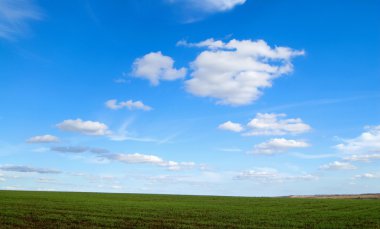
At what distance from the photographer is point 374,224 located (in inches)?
1308

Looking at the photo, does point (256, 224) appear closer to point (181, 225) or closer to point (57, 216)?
point (181, 225)

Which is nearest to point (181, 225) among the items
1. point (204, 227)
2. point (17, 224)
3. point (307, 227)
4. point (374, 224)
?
point (204, 227)

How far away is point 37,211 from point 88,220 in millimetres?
9040

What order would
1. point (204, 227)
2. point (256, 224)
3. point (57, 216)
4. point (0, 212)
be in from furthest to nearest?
point (0, 212) < point (57, 216) < point (256, 224) < point (204, 227)

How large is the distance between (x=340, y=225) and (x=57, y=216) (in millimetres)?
22640

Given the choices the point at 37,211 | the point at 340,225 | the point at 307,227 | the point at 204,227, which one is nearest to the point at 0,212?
the point at 37,211

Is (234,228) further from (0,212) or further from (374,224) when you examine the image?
(0,212)

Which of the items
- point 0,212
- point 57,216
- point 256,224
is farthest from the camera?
point 0,212

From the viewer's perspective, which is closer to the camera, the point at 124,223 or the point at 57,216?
Answer: the point at 124,223

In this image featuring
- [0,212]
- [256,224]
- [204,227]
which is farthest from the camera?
[0,212]

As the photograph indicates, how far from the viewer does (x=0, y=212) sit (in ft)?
124

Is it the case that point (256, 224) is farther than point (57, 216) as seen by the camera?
No

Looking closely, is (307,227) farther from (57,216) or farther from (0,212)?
(0,212)

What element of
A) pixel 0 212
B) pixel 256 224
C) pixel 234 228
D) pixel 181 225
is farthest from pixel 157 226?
pixel 0 212
